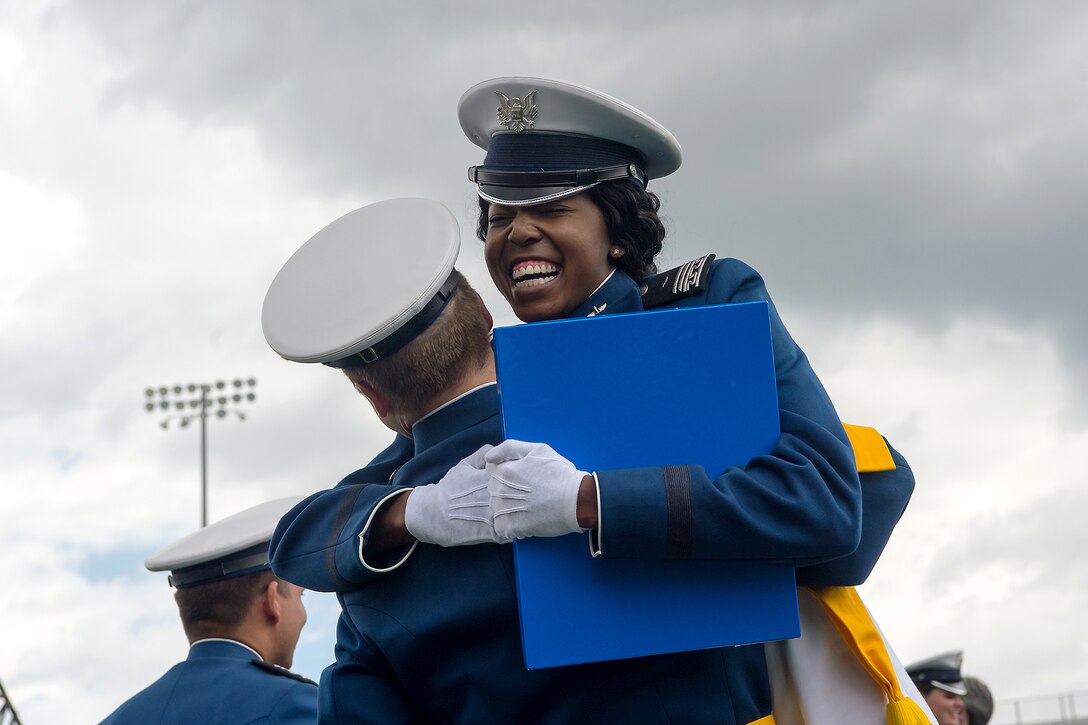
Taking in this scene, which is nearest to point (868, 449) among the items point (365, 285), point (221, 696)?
point (365, 285)

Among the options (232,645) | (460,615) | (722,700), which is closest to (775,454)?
(722,700)

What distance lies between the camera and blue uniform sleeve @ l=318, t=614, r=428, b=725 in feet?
10.2

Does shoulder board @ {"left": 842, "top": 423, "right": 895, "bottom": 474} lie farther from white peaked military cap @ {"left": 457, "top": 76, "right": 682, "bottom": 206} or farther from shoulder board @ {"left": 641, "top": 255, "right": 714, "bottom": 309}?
white peaked military cap @ {"left": 457, "top": 76, "right": 682, "bottom": 206}

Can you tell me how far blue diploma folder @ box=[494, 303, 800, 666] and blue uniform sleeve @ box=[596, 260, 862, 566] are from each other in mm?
61

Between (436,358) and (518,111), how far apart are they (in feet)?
2.27

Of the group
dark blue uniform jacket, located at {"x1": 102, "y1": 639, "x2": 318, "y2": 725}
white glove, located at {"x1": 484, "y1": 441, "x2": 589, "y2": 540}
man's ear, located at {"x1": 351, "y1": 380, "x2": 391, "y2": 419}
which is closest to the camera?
white glove, located at {"x1": 484, "y1": 441, "x2": 589, "y2": 540}

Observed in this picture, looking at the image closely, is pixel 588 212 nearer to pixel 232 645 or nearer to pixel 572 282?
pixel 572 282

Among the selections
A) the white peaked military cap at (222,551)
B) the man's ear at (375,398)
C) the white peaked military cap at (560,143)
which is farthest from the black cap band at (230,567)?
the white peaked military cap at (560,143)

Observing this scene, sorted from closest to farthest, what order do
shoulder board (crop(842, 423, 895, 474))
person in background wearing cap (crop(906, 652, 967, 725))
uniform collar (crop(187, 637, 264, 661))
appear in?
shoulder board (crop(842, 423, 895, 474))
uniform collar (crop(187, 637, 264, 661))
person in background wearing cap (crop(906, 652, 967, 725))

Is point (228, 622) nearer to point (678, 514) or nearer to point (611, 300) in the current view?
point (611, 300)

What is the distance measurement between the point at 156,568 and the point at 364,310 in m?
3.13

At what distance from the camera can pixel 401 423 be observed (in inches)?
126

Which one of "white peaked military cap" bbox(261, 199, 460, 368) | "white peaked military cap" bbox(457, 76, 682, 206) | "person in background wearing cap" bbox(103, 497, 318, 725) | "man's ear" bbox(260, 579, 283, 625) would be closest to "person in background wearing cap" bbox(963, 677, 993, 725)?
"person in background wearing cap" bbox(103, 497, 318, 725)

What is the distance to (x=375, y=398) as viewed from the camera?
3158 mm
